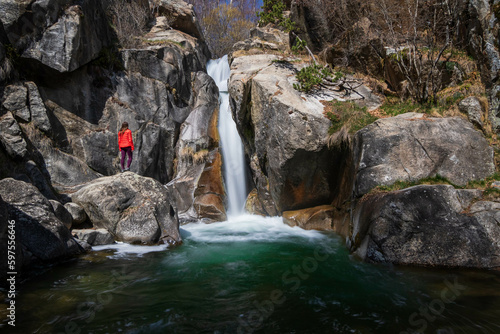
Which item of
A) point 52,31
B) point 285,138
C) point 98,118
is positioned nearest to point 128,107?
point 98,118

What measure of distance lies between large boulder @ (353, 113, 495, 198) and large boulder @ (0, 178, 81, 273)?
7455 millimetres

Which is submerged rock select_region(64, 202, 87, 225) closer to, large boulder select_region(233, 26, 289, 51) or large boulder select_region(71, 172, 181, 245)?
large boulder select_region(71, 172, 181, 245)

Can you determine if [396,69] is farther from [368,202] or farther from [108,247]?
[108,247]

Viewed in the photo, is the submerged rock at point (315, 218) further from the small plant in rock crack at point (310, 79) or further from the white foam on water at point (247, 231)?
the small plant in rock crack at point (310, 79)

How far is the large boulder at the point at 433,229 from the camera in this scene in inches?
230

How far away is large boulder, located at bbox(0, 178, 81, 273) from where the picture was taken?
6277 millimetres

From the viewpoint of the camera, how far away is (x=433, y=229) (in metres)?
6.11

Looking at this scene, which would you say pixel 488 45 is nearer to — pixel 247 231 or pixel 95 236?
pixel 247 231

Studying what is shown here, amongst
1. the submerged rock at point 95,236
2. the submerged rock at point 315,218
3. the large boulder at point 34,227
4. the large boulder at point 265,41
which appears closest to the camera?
the large boulder at point 34,227

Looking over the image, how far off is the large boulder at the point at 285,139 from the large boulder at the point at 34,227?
7009 mm

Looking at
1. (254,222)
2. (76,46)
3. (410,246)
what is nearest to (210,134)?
(254,222)

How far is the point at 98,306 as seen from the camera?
4.52 m

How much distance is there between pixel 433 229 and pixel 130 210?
25.7 feet

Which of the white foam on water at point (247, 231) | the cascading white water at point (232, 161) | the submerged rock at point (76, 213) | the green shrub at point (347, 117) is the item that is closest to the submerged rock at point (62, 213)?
the submerged rock at point (76, 213)
